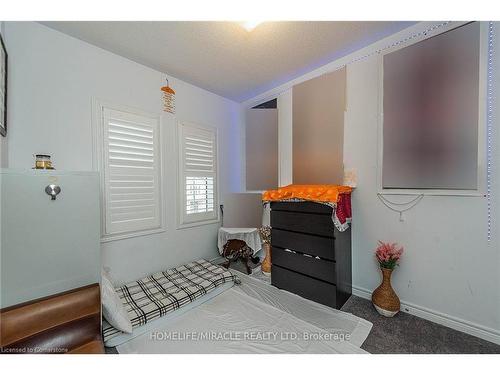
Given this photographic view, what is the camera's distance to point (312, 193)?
6.04ft

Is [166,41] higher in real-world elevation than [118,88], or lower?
higher

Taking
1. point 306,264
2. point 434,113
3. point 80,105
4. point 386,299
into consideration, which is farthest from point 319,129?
point 80,105

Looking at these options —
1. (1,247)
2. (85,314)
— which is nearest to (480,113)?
(85,314)

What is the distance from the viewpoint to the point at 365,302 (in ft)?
6.19

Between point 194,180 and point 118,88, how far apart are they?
1.31 meters

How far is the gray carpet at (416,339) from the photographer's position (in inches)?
51.7

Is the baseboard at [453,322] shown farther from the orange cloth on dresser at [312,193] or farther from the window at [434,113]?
the orange cloth on dresser at [312,193]

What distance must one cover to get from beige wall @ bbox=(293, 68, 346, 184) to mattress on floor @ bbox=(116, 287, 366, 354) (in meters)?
1.44

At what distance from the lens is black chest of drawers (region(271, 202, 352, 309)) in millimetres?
1773

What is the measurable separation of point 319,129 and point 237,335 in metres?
2.20

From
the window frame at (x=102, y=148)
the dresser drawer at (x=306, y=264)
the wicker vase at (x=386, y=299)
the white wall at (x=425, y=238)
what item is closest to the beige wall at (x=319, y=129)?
the white wall at (x=425, y=238)

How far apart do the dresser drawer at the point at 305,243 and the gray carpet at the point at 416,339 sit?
2.00 feet

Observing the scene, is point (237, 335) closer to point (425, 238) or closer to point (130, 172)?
point (425, 238)
